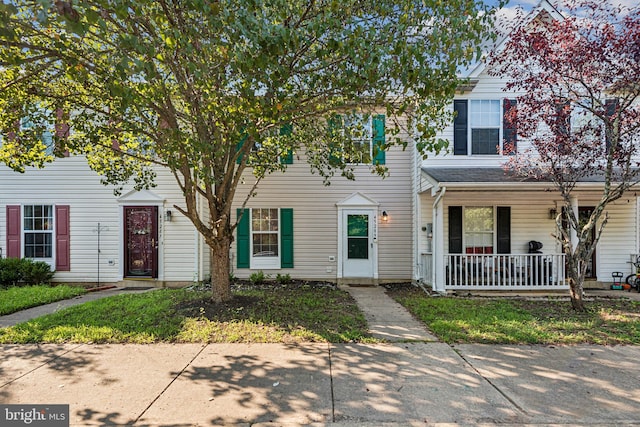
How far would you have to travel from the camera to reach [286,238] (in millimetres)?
9766

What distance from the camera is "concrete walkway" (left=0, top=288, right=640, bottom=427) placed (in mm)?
2918

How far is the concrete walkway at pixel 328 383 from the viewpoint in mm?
2918

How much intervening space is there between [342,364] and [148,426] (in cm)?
200

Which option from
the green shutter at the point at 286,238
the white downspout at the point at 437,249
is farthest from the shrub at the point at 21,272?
the white downspout at the point at 437,249

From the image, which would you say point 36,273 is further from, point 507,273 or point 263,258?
point 507,273

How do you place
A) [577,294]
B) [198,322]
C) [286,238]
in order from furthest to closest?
[286,238] → [577,294] → [198,322]

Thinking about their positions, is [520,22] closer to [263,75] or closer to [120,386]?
[263,75]

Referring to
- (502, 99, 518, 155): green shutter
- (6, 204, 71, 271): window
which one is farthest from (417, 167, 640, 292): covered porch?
(6, 204, 71, 271): window

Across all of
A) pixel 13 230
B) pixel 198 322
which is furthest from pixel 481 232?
pixel 13 230

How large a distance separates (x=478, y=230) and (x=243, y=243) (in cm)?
643

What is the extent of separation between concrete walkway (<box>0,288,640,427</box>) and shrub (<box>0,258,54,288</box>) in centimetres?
544

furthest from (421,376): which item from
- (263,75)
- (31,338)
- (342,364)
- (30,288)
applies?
(30,288)

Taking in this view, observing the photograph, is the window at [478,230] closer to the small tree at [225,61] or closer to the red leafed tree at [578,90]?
the red leafed tree at [578,90]

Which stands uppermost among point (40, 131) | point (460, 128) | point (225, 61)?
point (460, 128)
